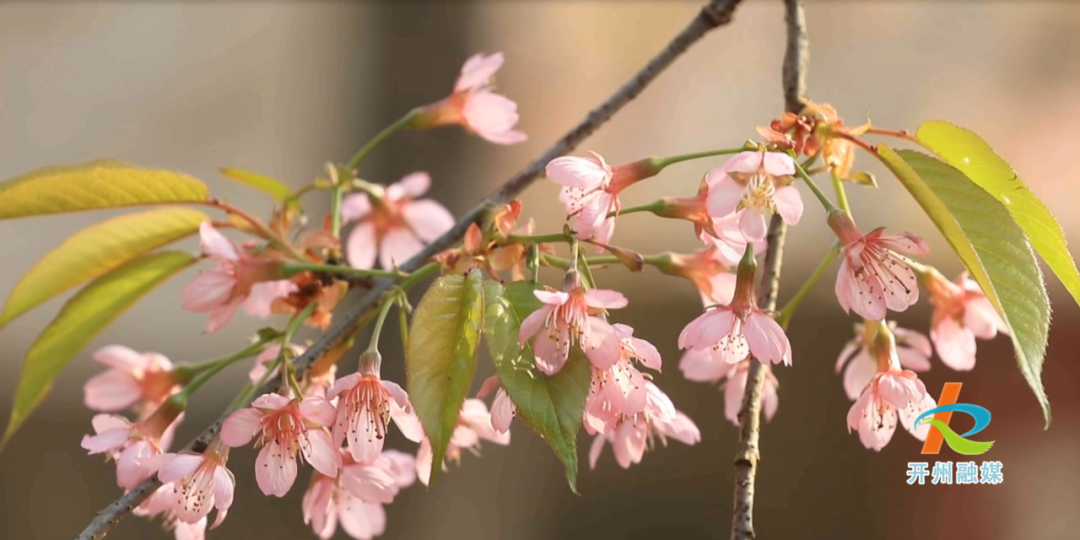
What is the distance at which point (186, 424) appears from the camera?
5.97 feet

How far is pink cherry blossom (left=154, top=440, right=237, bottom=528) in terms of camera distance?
0.35m

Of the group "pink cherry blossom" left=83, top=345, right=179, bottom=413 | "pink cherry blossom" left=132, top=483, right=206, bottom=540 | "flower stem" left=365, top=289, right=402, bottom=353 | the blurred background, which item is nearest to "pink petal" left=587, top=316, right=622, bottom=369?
"flower stem" left=365, top=289, right=402, bottom=353

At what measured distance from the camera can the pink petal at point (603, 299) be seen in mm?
324

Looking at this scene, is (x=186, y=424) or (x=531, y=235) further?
(x=186, y=424)

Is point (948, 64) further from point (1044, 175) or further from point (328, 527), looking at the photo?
point (328, 527)

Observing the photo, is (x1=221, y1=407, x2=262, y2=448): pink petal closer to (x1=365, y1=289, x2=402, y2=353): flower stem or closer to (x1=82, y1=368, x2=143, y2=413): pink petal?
(x1=365, y1=289, x2=402, y2=353): flower stem

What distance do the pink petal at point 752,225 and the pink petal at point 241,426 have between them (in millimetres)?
215

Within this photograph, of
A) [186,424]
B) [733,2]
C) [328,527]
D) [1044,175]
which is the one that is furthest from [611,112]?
[186,424]

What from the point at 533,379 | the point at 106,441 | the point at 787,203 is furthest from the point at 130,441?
the point at 787,203

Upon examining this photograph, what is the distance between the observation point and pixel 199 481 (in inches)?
14.8

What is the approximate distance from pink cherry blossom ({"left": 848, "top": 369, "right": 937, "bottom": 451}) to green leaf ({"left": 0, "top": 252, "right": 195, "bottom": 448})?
37 cm

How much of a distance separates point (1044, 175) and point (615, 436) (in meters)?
1.48

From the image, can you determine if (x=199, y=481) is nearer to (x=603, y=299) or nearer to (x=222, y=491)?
(x=222, y=491)

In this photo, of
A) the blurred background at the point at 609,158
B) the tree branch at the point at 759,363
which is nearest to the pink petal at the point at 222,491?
the tree branch at the point at 759,363
